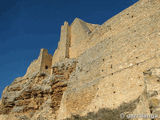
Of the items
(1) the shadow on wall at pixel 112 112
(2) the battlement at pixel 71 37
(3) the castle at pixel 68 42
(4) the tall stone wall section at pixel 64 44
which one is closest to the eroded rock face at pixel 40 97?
(3) the castle at pixel 68 42

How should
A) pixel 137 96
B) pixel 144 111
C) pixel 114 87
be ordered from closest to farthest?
pixel 144 111, pixel 137 96, pixel 114 87

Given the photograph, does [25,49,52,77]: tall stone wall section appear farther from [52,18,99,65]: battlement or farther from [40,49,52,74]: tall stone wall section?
[52,18,99,65]: battlement

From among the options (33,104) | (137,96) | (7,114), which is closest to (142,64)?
(137,96)

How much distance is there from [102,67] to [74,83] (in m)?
2.35

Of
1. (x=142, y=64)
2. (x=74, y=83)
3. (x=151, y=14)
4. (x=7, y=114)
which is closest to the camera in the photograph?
(x=142, y=64)

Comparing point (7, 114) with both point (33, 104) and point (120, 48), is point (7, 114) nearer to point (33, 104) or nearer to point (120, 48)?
point (33, 104)

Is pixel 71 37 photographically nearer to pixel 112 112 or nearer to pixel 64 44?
pixel 64 44

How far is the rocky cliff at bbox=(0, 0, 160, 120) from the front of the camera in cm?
701

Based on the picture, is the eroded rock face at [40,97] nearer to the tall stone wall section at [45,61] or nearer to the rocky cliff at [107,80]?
the rocky cliff at [107,80]

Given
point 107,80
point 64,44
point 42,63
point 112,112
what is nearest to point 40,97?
point 107,80

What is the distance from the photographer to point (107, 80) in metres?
8.99

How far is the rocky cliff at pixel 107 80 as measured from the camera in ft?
23.0

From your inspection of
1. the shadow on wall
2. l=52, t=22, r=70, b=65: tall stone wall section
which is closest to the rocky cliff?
the shadow on wall

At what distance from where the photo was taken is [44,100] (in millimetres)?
12812
